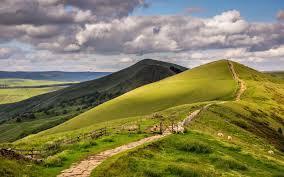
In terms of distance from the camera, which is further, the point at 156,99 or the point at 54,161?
the point at 156,99

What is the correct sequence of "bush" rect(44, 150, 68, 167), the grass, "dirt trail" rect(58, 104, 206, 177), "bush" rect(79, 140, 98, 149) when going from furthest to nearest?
"bush" rect(79, 140, 98, 149) < "bush" rect(44, 150, 68, 167) < the grass < "dirt trail" rect(58, 104, 206, 177)

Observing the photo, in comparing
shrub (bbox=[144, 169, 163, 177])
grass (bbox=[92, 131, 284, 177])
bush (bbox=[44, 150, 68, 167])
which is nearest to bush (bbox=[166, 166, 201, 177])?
grass (bbox=[92, 131, 284, 177])

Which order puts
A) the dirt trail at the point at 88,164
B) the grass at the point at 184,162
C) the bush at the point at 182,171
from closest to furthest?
the dirt trail at the point at 88,164, the grass at the point at 184,162, the bush at the point at 182,171

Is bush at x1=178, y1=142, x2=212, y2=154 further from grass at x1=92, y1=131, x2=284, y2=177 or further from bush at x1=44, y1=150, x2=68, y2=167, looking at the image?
bush at x1=44, y1=150, x2=68, y2=167

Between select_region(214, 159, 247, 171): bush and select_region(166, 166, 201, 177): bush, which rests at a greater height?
select_region(166, 166, 201, 177): bush

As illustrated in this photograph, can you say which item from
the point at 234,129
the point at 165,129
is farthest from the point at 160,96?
the point at 165,129

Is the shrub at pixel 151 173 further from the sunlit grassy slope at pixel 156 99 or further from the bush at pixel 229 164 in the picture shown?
the sunlit grassy slope at pixel 156 99

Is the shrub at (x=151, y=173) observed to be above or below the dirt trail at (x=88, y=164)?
above

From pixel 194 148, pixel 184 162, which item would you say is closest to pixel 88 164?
pixel 184 162

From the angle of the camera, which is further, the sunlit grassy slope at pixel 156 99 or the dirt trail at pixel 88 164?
the sunlit grassy slope at pixel 156 99

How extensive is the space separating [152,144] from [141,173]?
1090 centimetres

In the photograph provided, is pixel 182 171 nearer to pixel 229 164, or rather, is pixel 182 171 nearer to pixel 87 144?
pixel 229 164

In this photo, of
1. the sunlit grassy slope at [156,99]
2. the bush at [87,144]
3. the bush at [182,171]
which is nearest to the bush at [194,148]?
the bush at [87,144]

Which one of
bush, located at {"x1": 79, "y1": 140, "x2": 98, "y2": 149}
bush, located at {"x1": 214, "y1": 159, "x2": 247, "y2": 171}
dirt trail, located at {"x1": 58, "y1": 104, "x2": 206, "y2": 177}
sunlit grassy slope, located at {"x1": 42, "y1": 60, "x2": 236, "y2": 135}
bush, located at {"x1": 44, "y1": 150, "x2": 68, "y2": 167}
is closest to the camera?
dirt trail, located at {"x1": 58, "y1": 104, "x2": 206, "y2": 177}
